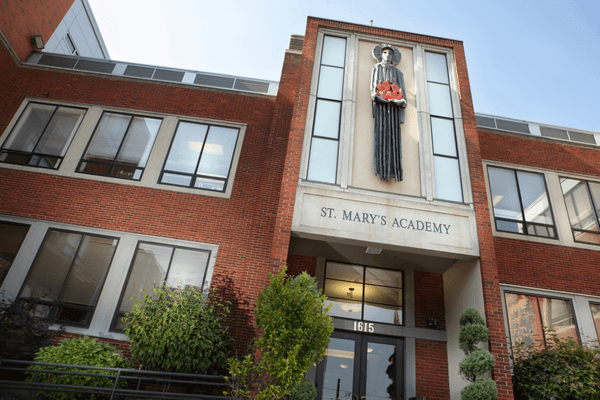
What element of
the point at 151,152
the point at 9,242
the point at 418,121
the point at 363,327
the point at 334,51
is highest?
the point at 334,51

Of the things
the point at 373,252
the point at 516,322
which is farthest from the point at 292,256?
the point at 516,322

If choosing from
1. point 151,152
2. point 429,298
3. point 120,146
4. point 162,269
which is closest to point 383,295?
point 429,298

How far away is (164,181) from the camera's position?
10398mm

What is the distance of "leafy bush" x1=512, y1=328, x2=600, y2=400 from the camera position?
284 inches

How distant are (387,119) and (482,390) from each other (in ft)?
19.9

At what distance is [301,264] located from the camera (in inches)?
387

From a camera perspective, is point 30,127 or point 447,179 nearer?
point 447,179

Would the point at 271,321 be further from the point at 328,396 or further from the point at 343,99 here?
the point at 343,99

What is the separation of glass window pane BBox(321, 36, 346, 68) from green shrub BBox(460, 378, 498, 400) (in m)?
7.97

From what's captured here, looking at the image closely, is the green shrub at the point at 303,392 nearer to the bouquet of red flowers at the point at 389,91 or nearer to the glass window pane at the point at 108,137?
the bouquet of red flowers at the point at 389,91

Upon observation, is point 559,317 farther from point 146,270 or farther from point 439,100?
point 146,270

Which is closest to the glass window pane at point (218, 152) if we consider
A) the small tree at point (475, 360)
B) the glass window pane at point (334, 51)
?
the glass window pane at point (334, 51)

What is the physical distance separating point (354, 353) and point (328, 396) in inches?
45.1

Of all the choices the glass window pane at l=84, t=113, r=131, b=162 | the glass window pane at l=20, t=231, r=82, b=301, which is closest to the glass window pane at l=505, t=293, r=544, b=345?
Result: the glass window pane at l=20, t=231, r=82, b=301
